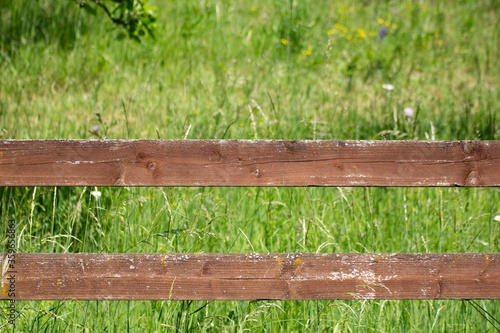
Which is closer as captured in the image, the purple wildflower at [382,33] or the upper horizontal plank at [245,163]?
the upper horizontal plank at [245,163]

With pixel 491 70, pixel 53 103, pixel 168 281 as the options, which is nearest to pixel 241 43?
pixel 53 103

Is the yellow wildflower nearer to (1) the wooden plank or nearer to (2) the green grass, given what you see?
(2) the green grass

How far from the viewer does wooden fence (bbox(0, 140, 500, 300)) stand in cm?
182

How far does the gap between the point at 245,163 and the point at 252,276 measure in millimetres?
478

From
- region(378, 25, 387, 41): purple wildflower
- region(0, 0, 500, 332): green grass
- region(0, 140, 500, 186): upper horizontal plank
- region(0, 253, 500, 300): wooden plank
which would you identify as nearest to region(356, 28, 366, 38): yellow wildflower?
region(0, 0, 500, 332): green grass

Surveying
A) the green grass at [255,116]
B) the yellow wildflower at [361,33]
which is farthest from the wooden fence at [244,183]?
the yellow wildflower at [361,33]

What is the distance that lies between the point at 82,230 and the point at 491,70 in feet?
18.9

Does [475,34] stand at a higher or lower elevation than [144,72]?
Answer: higher

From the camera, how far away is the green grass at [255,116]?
7.55ft

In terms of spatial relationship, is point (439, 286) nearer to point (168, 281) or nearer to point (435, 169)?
point (435, 169)

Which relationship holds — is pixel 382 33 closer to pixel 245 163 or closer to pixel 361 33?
pixel 361 33

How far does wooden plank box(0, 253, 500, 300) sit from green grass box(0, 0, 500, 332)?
122 mm

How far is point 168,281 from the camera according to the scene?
6.04 feet

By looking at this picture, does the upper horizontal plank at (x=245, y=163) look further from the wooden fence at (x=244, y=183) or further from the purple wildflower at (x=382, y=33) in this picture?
the purple wildflower at (x=382, y=33)
